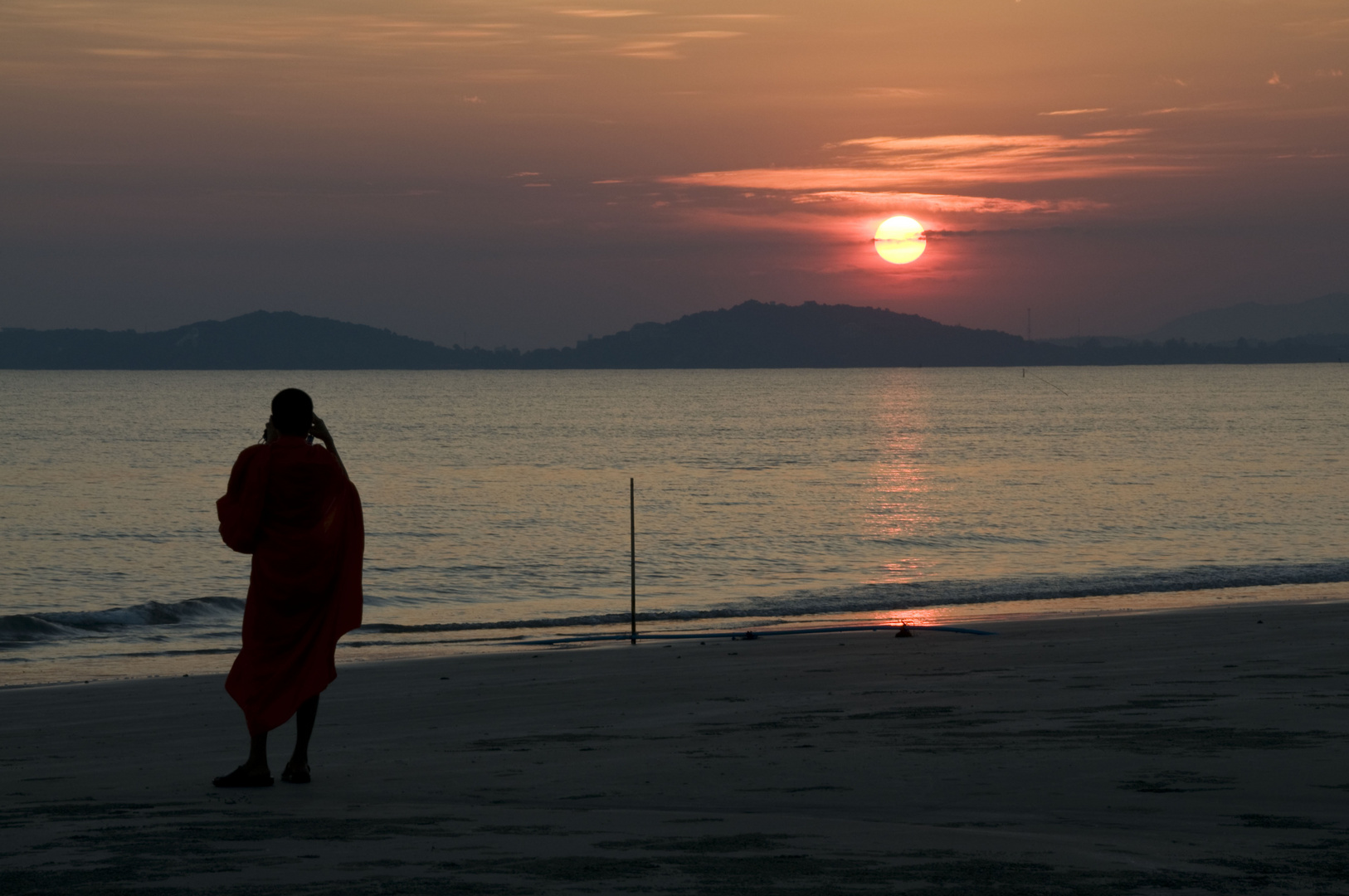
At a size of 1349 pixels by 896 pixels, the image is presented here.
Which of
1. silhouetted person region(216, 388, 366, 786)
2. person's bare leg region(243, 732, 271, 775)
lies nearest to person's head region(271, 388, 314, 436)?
silhouetted person region(216, 388, 366, 786)

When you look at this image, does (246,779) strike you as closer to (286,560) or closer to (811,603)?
(286,560)

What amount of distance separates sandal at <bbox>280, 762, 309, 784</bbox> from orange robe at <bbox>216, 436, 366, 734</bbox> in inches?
12.0

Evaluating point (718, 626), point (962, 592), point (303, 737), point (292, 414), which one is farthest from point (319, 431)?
point (962, 592)

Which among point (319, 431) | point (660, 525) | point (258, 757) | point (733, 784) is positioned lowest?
point (660, 525)

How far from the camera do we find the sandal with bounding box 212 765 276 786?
6023 mm

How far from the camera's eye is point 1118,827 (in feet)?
16.5

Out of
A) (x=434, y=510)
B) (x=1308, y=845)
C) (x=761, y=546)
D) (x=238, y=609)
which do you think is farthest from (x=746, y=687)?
(x=434, y=510)

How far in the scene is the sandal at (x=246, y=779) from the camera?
6023 millimetres

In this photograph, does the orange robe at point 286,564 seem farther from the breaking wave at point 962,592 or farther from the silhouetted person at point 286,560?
the breaking wave at point 962,592

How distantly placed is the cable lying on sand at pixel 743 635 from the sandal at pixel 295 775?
824 centimetres

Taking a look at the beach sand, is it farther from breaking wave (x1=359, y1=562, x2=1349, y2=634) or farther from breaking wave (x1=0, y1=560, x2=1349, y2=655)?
breaking wave (x1=359, y1=562, x2=1349, y2=634)

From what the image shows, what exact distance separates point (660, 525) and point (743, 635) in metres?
20.9

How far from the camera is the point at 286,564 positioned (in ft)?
19.5

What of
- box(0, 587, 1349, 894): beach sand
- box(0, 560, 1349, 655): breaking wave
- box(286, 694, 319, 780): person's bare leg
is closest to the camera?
box(0, 587, 1349, 894): beach sand
